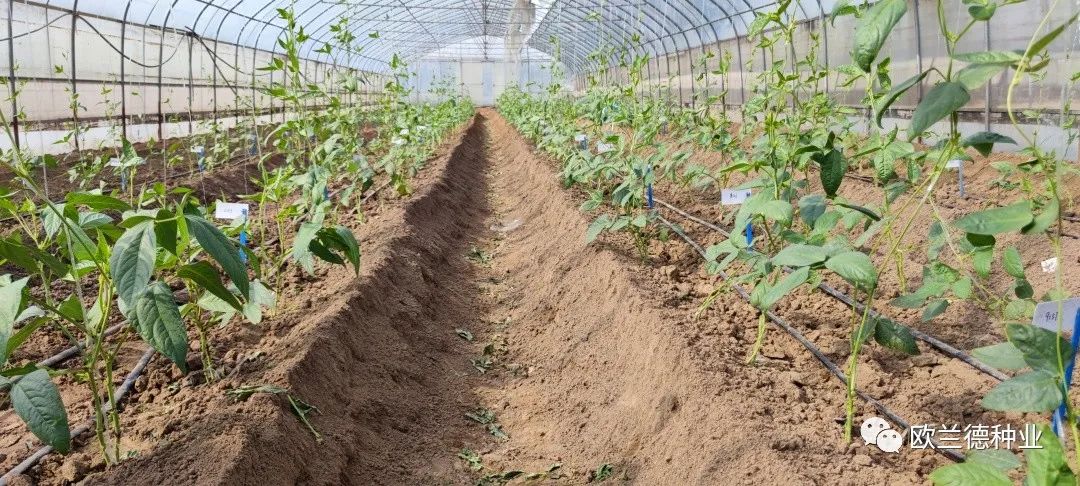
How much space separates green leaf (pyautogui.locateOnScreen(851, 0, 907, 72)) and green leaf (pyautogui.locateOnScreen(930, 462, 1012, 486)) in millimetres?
688

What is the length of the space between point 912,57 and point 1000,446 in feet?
22.9

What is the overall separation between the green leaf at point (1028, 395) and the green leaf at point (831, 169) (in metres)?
0.88

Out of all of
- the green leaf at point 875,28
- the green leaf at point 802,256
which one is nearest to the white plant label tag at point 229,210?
the green leaf at point 802,256

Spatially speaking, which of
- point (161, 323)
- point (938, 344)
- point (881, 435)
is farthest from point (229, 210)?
point (938, 344)

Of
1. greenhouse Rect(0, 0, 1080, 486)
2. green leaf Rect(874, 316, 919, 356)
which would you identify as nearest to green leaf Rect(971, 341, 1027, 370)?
greenhouse Rect(0, 0, 1080, 486)

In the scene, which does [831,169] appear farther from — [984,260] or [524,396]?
[524,396]

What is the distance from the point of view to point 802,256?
1871 millimetres

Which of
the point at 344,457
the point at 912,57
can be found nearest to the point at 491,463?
the point at 344,457

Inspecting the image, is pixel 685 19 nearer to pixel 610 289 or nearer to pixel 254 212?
pixel 254 212

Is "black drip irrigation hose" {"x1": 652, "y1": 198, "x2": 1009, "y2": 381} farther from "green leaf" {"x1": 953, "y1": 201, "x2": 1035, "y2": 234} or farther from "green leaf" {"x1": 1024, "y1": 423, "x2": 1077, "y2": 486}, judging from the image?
"green leaf" {"x1": 1024, "y1": 423, "x2": 1077, "y2": 486}

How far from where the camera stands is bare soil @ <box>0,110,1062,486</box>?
7.41ft

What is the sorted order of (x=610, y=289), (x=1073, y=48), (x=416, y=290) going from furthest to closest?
(x=1073, y=48), (x=416, y=290), (x=610, y=289)

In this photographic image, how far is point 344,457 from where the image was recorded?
8.55 feet

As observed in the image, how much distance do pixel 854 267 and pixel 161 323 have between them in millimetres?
1537
